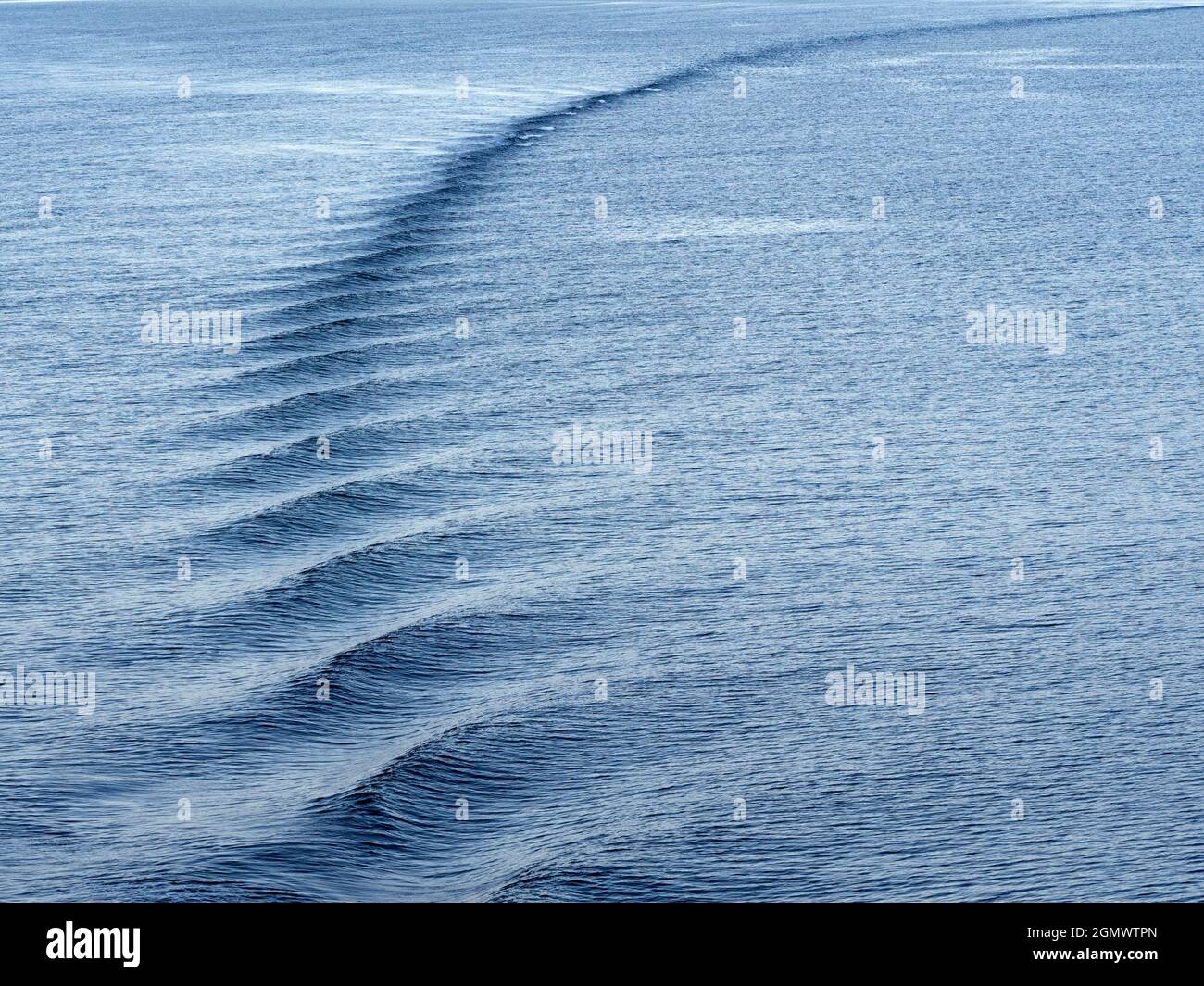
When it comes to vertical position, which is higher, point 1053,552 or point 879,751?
point 1053,552

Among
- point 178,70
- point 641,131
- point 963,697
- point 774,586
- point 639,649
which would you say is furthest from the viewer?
point 178,70

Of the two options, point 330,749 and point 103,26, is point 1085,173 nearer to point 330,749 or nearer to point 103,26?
point 330,749

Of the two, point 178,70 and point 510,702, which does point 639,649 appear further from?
point 178,70

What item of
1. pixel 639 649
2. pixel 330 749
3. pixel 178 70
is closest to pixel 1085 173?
pixel 639 649

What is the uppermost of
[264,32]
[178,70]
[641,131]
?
[264,32]

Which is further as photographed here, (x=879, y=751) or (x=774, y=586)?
(x=774, y=586)

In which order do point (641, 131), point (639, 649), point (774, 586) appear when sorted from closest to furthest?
point (639, 649) → point (774, 586) → point (641, 131)

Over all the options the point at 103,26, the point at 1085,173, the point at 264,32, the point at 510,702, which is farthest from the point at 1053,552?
the point at 103,26
